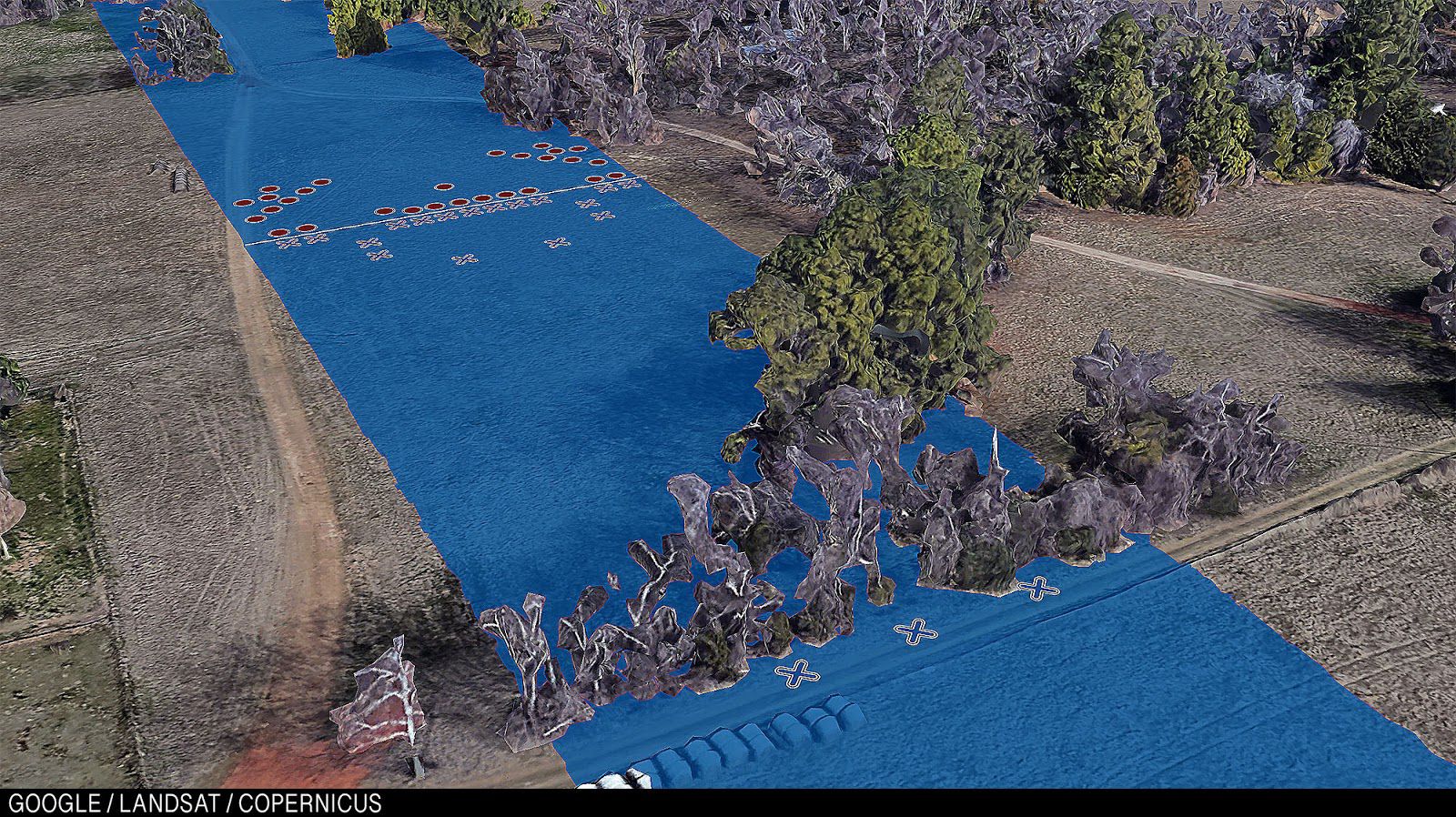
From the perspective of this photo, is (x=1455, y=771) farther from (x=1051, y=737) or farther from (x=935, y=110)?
(x=935, y=110)

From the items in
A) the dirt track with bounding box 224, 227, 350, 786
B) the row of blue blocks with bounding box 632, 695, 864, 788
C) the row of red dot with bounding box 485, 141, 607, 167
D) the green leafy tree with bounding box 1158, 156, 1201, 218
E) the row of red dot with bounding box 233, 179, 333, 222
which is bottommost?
the row of red dot with bounding box 233, 179, 333, 222

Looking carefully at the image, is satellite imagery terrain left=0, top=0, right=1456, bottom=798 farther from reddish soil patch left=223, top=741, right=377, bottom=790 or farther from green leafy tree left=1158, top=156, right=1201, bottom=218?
green leafy tree left=1158, top=156, right=1201, bottom=218

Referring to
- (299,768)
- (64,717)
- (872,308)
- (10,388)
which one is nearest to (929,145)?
(872,308)

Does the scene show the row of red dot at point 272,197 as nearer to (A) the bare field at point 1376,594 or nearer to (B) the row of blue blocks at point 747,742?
(B) the row of blue blocks at point 747,742

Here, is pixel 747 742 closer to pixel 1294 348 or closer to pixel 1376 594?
pixel 1376 594

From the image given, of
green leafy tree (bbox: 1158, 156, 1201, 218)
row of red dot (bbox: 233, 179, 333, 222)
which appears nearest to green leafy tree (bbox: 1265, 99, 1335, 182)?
green leafy tree (bbox: 1158, 156, 1201, 218)

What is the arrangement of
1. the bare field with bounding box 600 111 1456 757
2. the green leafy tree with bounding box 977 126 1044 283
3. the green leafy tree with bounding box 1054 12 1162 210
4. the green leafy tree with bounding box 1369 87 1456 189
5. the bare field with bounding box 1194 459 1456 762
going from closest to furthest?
the bare field with bounding box 1194 459 1456 762
the bare field with bounding box 600 111 1456 757
the green leafy tree with bounding box 977 126 1044 283
the green leafy tree with bounding box 1054 12 1162 210
the green leafy tree with bounding box 1369 87 1456 189
